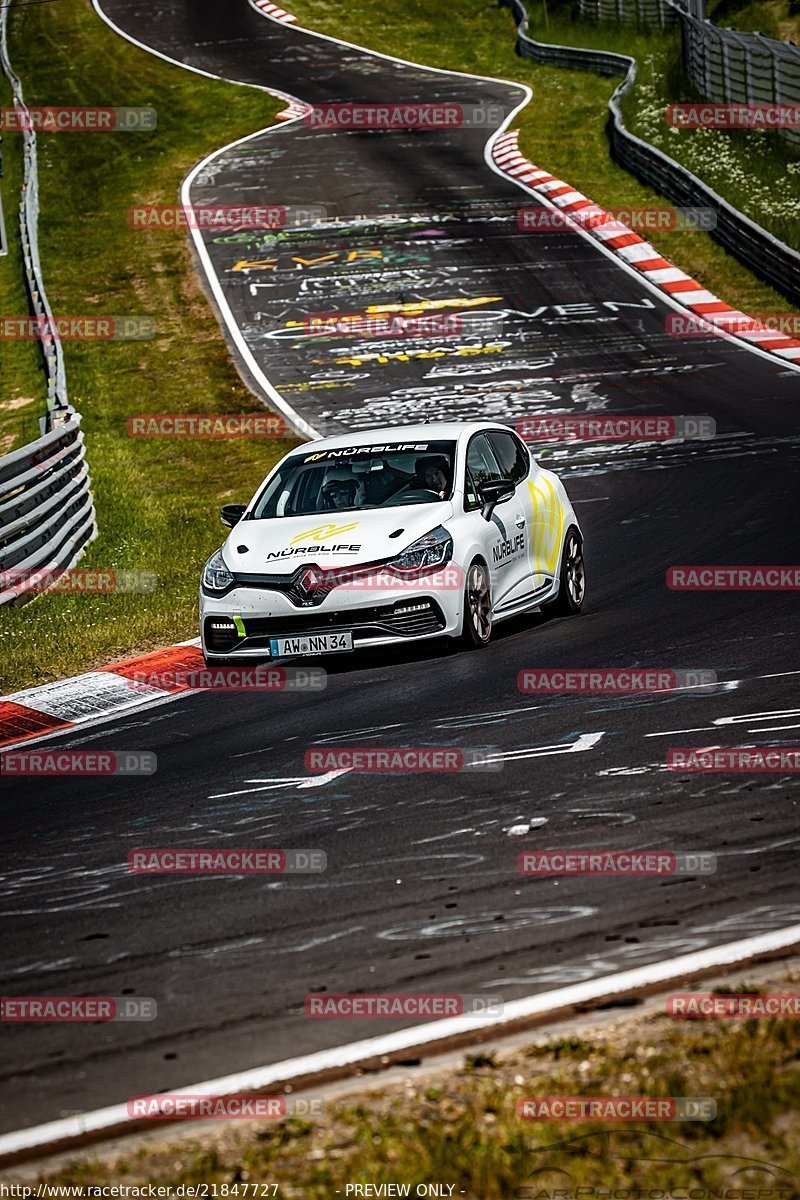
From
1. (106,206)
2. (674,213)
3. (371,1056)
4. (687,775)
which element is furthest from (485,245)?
(371,1056)

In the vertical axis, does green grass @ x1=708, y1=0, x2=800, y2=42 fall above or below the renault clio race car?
above

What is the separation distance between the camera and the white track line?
475 cm

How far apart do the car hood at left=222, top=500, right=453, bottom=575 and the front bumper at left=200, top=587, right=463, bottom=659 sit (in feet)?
0.82

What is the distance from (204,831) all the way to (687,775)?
228 centimetres

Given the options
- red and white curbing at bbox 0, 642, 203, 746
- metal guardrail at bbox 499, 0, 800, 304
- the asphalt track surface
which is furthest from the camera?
metal guardrail at bbox 499, 0, 800, 304

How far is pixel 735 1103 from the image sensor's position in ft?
14.5

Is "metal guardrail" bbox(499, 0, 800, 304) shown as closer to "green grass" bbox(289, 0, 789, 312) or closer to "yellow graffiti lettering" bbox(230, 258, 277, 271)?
"green grass" bbox(289, 0, 789, 312)

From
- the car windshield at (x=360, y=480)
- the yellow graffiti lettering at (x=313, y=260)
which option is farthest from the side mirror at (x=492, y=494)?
the yellow graffiti lettering at (x=313, y=260)

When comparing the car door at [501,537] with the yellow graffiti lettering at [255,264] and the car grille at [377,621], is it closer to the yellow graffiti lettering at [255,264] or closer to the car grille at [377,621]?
the car grille at [377,621]

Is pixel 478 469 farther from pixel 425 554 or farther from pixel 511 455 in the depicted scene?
pixel 425 554

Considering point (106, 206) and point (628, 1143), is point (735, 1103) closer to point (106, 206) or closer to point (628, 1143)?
point (628, 1143)

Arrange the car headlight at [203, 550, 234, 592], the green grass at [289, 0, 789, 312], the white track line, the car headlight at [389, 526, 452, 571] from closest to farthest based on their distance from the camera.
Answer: the white track line → the car headlight at [389, 526, 452, 571] → the car headlight at [203, 550, 234, 592] → the green grass at [289, 0, 789, 312]

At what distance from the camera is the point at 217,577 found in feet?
37.9

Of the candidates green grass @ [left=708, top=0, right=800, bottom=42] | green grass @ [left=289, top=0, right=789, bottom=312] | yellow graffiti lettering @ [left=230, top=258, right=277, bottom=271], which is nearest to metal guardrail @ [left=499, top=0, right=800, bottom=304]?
green grass @ [left=289, top=0, right=789, bottom=312]
